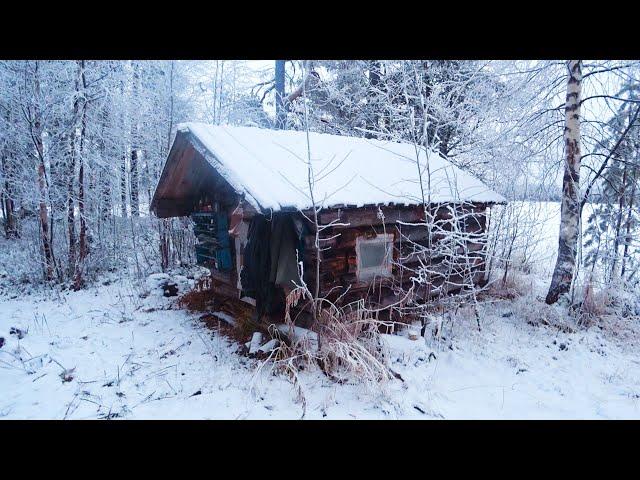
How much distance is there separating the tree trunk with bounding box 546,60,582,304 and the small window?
12.0ft

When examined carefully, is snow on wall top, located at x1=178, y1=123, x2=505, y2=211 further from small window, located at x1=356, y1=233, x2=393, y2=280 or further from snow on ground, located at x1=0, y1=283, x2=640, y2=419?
snow on ground, located at x1=0, y1=283, x2=640, y2=419

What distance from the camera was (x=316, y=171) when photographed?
5.93 m

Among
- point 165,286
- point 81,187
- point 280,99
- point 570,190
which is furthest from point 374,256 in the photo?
point 280,99

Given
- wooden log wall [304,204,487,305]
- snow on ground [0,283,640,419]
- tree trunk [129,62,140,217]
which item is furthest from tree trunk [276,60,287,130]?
snow on ground [0,283,640,419]

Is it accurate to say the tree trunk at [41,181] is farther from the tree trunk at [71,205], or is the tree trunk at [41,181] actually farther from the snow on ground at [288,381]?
the snow on ground at [288,381]

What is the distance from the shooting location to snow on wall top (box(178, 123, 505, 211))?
16.1 feet

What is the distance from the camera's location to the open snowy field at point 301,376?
12.6 ft

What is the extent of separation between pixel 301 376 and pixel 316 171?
3415 mm

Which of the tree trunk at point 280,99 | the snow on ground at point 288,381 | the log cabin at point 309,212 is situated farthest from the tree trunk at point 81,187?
the tree trunk at point 280,99

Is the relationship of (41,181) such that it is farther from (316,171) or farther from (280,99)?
(280,99)

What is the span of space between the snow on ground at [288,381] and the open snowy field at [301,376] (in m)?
0.02

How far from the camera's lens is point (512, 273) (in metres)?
8.77

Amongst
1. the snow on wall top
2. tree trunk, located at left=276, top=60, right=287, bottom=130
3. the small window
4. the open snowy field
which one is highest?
tree trunk, located at left=276, top=60, right=287, bottom=130
